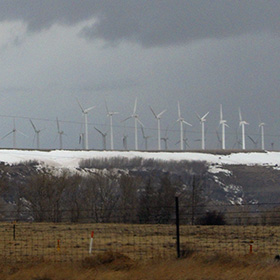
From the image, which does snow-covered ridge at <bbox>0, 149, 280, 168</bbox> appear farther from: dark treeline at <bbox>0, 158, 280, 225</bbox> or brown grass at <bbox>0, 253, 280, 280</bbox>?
brown grass at <bbox>0, 253, 280, 280</bbox>

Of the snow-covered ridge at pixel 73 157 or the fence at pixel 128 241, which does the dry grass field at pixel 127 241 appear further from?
the snow-covered ridge at pixel 73 157

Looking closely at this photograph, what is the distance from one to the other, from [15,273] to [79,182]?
86.3 meters

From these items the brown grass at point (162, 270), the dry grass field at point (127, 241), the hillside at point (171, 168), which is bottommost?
the dry grass field at point (127, 241)

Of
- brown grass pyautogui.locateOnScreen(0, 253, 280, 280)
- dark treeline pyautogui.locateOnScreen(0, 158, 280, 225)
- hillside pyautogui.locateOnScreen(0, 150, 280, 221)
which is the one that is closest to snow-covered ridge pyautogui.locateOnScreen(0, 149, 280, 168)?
hillside pyautogui.locateOnScreen(0, 150, 280, 221)

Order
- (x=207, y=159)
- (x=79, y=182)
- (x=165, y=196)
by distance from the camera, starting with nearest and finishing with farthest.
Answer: (x=165, y=196) → (x=79, y=182) → (x=207, y=159)

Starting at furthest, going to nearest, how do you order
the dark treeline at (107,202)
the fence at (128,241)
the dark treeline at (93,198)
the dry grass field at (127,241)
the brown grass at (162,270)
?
1. the dark treeline at (93,198)
2. the dark treeline at (107,202)
3. the dry grass field at (127,241)
4. the fence at (128,241)
5. the brown grass at (162,270)

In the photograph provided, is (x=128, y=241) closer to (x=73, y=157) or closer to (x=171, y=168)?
(x=171, y=168)

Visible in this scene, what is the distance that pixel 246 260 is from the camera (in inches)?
840

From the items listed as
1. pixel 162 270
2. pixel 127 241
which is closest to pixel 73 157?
pixel 127 241

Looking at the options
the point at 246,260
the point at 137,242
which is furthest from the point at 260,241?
the point at 246,260

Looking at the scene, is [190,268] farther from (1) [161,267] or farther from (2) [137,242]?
(2) [137,242]

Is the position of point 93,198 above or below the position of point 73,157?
below

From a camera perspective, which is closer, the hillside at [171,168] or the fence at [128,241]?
the fence at [128,241]

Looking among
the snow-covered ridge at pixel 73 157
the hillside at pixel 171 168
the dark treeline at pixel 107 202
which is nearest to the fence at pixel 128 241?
the dark treeline at pixel 107 202
